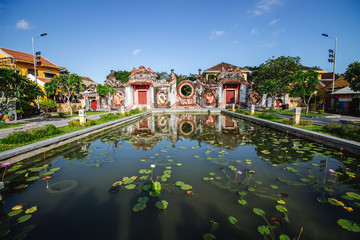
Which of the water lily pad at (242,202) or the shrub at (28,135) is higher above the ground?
the shrub at (28,135)

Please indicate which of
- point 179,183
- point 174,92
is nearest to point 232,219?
point 179,183

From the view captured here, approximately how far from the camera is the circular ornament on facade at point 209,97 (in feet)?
84.4

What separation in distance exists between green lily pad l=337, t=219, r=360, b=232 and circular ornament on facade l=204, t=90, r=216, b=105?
24238 millimetres

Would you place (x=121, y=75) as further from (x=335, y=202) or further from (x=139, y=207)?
(x=335, y=202)

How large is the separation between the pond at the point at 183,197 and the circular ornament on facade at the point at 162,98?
21473 mm

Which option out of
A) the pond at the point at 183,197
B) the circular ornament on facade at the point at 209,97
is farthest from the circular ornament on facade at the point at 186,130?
the circular ornament on facade at the point at 209,97

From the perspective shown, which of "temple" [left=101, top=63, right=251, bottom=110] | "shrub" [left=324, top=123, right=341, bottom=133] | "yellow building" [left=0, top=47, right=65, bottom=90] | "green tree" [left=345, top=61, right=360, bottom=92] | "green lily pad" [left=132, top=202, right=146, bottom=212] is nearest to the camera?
"green lily pad" [left=132, top=202, right=146, bottom=212]

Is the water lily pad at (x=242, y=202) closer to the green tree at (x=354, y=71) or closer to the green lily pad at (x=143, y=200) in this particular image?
the green lily pad at (x=143, y=200)

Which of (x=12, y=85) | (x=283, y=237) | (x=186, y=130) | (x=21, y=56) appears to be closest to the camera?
(x=283, y=237)

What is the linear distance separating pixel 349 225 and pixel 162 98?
24.8m

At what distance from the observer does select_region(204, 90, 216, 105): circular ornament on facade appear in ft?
84.4

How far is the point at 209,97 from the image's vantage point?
84.8ft

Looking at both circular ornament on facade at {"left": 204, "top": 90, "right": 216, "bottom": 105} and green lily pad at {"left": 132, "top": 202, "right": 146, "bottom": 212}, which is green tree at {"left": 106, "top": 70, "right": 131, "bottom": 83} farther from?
green lily pad at {"left": 132, "top": 202, "right": 146, "bottom": 212}

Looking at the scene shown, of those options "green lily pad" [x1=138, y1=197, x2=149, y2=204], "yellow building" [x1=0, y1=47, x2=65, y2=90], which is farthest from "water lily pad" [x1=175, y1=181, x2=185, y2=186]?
"yellow building" [x1=0, y1=47, x2=65, y2=90]
